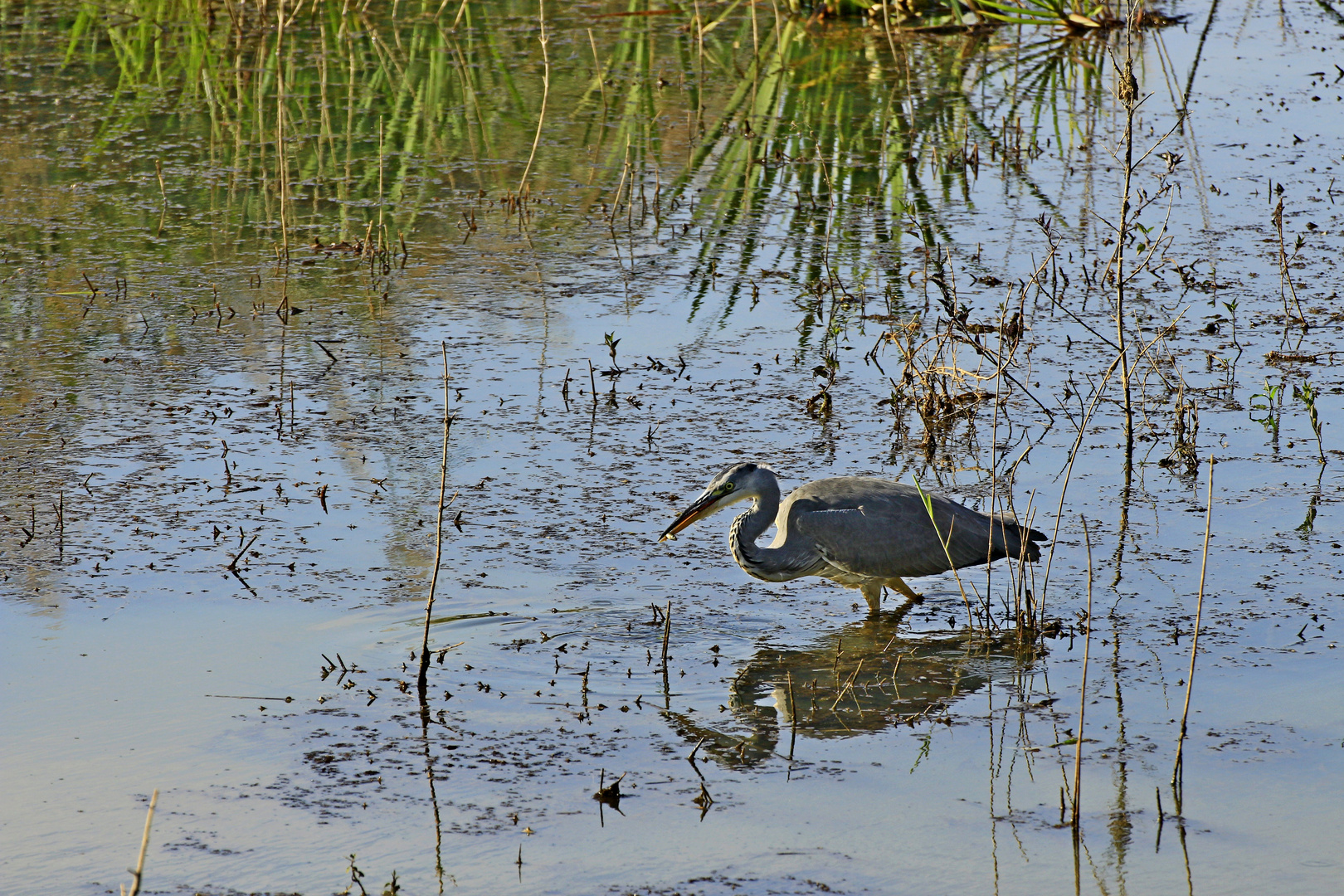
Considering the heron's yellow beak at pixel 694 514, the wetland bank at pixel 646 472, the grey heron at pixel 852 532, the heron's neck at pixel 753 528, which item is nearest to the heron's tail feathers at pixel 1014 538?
the grey heron at pixel 852 532

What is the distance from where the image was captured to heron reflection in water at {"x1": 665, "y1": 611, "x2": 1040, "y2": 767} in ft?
15.2

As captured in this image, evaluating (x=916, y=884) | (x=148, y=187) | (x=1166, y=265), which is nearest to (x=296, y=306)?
(x=148, y=187)

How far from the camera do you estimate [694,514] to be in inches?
221

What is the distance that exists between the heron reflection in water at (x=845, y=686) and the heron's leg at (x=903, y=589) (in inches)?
10.7

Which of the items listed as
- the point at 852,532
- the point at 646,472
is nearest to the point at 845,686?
the point at 852,532

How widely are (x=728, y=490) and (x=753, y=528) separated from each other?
0.16 m

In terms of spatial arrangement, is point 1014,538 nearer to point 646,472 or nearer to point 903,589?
point 903,589

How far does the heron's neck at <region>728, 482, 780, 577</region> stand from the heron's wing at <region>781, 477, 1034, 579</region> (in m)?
0.07

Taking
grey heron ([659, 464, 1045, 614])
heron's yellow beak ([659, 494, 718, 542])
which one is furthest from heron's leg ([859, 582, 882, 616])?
heron's yellow beak ([659, 494, 718, 542])

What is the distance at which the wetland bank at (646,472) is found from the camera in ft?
13.6

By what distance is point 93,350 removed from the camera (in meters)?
7.70

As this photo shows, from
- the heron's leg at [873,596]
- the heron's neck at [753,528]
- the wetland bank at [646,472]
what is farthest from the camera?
the heron's leg at [873,596]

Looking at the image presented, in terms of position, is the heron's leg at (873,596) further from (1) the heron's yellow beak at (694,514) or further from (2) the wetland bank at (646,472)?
(1) the heron's yellow beak at (694,514)

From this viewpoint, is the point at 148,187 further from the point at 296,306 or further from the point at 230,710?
the point at 230,710
